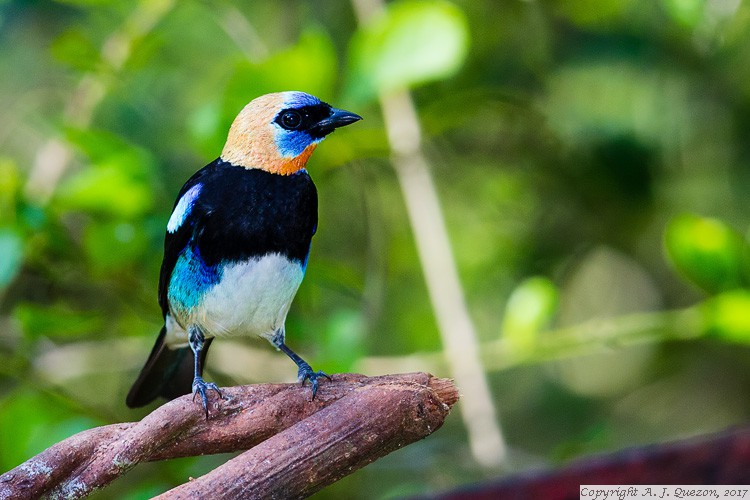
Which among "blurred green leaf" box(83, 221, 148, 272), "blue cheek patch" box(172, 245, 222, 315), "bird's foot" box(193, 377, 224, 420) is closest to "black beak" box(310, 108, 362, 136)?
"blue cheek patch" box(172, 245, 222, 315)

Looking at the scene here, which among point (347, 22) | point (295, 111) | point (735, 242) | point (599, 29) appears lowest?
point (295, 111)

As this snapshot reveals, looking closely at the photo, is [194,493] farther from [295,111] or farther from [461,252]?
[461,252]

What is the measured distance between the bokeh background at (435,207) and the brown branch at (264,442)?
1265mm

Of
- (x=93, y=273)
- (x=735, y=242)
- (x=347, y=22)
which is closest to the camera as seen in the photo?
(x=735, y=242)

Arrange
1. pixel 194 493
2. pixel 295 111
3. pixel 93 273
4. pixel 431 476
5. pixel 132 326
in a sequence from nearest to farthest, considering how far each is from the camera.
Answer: pixel 194 493 → pixel 295 111 → pixel 93 273 → pixel 431 476 → pixel 132 326

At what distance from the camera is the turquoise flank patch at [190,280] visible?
2182 millimetres

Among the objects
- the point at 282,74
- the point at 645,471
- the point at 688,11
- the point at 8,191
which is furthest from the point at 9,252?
the point at 688,11

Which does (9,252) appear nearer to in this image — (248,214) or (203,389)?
(248,214)

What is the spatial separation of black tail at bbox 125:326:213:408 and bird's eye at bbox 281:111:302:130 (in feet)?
2.60

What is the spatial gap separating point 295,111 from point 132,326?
2.18m

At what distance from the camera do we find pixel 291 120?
1.92 meters

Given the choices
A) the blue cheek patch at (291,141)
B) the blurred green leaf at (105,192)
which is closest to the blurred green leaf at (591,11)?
the blurred green leaf at (105,192)

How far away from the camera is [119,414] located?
165 inches

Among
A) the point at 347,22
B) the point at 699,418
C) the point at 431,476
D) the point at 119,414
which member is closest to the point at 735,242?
the point at 431,476
